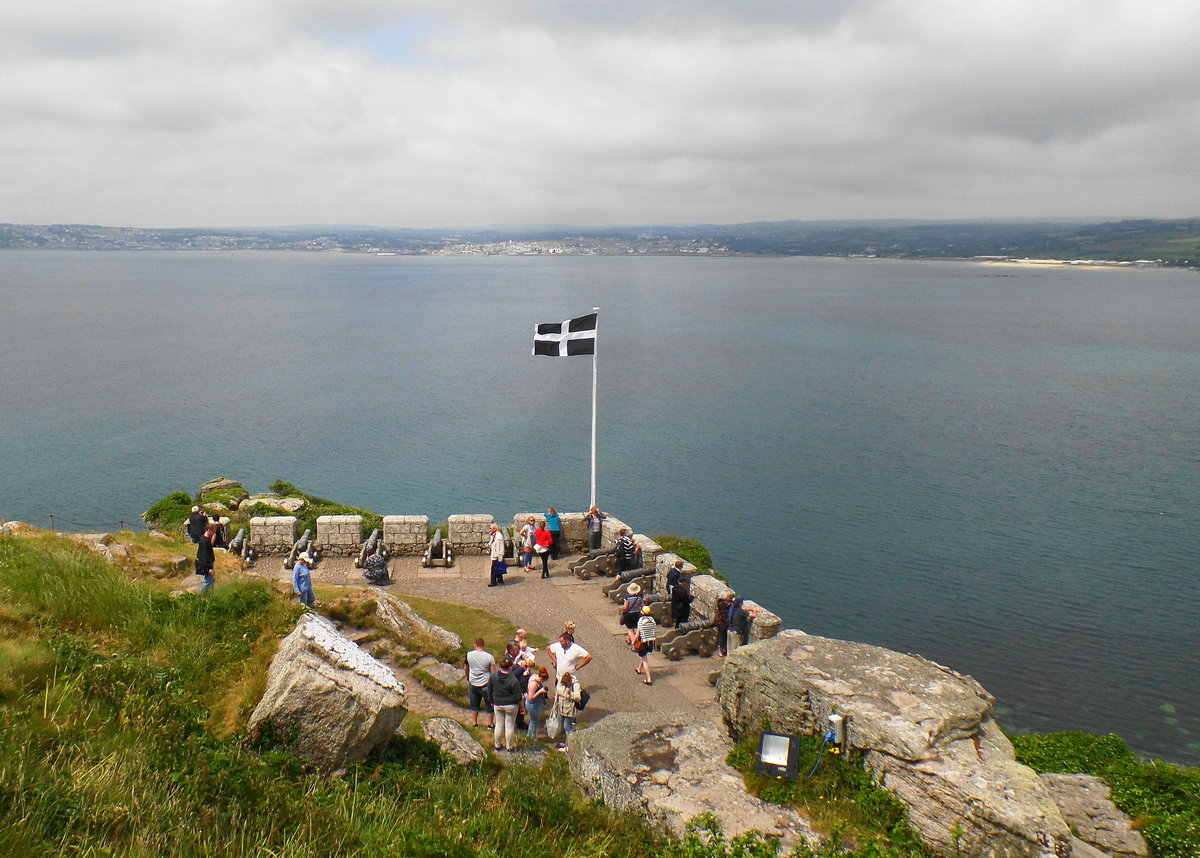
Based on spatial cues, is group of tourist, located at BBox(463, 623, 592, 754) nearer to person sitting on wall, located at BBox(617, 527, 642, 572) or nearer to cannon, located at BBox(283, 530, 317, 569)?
person sitting on wall, located at BBox(617, 527, 642, 572)

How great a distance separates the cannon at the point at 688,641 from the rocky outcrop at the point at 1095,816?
558 cm

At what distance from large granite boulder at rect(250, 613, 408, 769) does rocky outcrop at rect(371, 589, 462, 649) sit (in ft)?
15.7

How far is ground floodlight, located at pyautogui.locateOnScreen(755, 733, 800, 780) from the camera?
8492 mm

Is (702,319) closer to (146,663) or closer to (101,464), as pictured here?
(101,464)

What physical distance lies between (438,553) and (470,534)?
0.88 metres

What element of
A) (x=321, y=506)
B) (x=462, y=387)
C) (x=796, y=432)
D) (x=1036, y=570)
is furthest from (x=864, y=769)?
(x=462, y=387)

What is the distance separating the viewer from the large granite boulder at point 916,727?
7.51 metres

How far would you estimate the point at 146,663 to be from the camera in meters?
8.30

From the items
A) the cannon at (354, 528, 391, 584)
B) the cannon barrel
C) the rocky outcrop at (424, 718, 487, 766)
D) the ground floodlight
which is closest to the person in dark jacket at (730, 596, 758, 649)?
the ground floodlight

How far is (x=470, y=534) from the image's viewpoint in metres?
19.2

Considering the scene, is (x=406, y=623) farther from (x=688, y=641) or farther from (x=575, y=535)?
(x=575, y=535)

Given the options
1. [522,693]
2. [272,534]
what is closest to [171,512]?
[272,534]

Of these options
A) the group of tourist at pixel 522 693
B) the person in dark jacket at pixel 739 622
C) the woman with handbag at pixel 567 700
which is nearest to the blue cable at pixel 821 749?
the group of tourist at pixel 522 693

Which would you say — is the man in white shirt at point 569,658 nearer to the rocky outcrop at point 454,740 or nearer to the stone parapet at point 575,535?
the rocky outcrop at point 454,740
